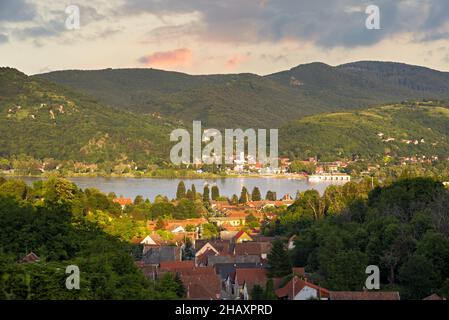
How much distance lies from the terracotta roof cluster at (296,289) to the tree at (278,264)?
3080 mm

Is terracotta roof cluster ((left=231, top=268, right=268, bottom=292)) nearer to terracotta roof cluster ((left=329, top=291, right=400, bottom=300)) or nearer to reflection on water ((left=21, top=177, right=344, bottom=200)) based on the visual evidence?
terracotta roof cluster ((left=329, top=291, right=400, bottom=300))

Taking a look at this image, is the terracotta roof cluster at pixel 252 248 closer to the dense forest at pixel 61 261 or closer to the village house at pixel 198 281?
the village house at pixel 198 281

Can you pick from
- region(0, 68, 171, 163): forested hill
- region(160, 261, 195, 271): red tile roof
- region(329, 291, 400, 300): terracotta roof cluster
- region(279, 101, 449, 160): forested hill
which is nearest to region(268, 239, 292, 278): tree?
region(160, 261, 195, 271): red tile roof

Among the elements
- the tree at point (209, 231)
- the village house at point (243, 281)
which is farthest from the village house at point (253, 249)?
the tree at point (209, 231)

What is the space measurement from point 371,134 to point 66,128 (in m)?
50.4

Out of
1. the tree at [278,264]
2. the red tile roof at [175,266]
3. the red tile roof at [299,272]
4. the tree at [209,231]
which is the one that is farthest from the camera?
the tree at [209,231]

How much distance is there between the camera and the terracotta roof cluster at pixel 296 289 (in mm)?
15773

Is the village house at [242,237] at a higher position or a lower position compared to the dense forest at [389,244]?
lower

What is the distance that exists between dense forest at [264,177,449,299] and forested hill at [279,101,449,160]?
288 ft

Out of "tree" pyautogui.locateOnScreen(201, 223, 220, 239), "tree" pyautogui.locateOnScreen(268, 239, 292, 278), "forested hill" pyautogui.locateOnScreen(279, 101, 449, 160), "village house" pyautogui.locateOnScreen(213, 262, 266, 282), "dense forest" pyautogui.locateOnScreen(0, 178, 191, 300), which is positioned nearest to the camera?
"dense forest" pyautogui.locateOnScreen(0, 178, 191, 300)

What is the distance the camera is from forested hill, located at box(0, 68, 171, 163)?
112062mm

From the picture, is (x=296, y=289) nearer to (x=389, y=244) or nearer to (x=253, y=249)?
(x=389, y=244)

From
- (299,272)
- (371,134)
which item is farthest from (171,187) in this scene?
(371,134)
